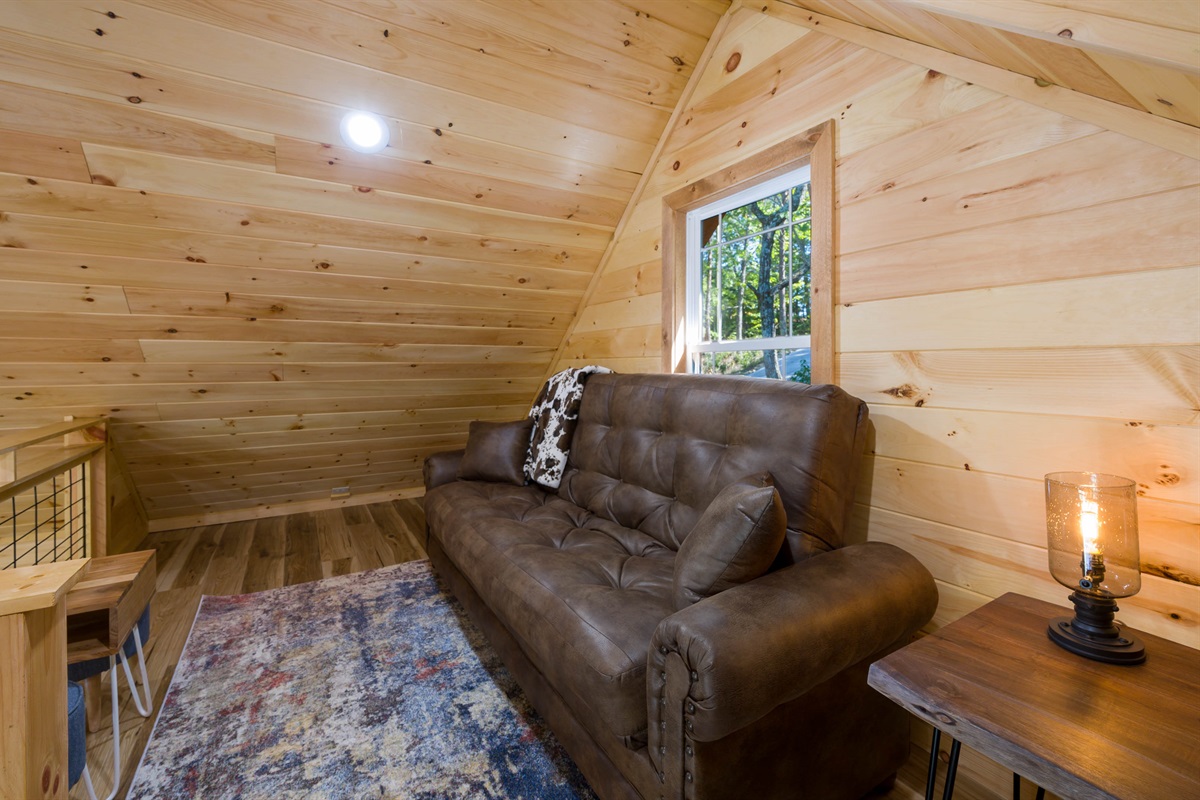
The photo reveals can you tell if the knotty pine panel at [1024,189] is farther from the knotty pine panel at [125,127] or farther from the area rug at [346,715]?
the knotty pine panel at [125,127]

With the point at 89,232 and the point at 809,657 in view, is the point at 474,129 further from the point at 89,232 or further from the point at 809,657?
the point at 809,657

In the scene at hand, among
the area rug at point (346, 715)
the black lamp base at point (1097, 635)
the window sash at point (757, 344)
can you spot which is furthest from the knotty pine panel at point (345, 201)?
the black lamp base at point (1097, 635)

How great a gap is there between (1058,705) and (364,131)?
2.39m

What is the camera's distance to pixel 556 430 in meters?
2.42

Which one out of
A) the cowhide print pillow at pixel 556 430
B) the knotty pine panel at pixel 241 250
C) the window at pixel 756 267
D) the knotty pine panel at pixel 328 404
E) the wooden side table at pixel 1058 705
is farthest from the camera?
the knotty pine panel at pixel 328 404

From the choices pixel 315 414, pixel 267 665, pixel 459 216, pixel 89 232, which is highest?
pixel 459 216

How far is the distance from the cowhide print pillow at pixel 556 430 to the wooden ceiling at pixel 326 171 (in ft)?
2.26

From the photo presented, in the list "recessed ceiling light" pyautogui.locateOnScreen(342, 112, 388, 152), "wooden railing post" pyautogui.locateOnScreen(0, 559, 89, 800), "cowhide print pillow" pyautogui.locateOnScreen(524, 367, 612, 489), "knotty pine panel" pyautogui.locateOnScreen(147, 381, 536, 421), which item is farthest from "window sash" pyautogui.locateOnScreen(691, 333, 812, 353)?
"wooden railing post" pyautogui.locateOnScreen(0, 559, 89, 800)

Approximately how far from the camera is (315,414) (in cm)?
315

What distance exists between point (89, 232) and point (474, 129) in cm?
145

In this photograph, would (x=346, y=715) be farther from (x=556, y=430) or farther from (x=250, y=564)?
(x=250, y=564)

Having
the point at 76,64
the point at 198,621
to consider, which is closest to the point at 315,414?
the point at 198,621

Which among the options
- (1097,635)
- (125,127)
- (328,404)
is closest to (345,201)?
(125,127)

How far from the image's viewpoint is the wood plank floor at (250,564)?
1.43 metres
